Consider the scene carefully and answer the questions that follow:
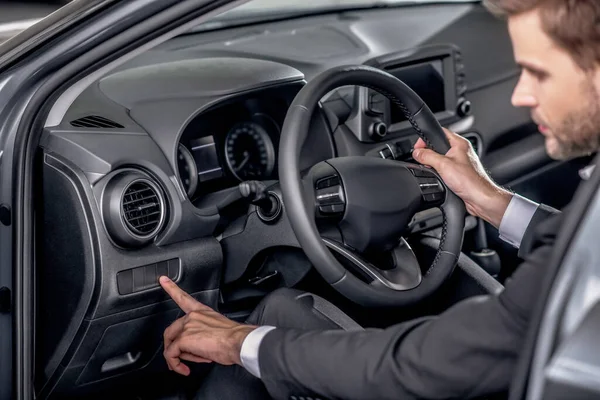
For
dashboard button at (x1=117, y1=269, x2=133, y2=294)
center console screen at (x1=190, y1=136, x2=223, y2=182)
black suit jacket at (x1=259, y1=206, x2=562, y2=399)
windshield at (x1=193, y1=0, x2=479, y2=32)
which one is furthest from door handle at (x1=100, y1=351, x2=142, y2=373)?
windshield at (x1=193, y1=0, x2=479, y2=32)

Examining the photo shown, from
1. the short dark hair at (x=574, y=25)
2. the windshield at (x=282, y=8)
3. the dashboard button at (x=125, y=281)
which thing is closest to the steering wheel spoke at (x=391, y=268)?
the dashboard button at (x=125, y=281)

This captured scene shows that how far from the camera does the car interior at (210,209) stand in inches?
71.9

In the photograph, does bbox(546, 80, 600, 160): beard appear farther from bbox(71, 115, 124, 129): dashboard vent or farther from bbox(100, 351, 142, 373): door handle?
bbox(100, 351, 142, 373): door handle

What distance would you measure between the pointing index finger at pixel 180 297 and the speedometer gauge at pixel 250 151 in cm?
45

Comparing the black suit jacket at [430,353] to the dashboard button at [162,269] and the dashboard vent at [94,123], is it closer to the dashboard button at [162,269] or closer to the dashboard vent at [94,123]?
the dashboard button at [162,269]

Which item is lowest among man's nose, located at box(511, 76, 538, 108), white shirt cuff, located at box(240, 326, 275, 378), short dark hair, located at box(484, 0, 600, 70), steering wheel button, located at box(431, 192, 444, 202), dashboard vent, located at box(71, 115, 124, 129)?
white shirt cuff, located at box(240, 326, 275, 378)

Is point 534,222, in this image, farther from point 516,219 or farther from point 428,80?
point 428,80

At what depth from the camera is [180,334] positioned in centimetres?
171

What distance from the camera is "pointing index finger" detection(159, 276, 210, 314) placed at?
5.71 ft

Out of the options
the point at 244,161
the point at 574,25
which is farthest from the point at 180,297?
the point at 574,25

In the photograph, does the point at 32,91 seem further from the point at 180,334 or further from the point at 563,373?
the point at 563,373

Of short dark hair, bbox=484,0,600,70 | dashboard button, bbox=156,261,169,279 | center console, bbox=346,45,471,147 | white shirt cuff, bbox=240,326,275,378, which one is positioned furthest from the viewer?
center console, bbox=346,45,471,147

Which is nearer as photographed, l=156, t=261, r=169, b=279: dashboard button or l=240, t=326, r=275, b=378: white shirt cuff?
l=240, t=326, r=275, b=378: white shirt cuff

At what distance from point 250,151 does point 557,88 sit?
106cm
